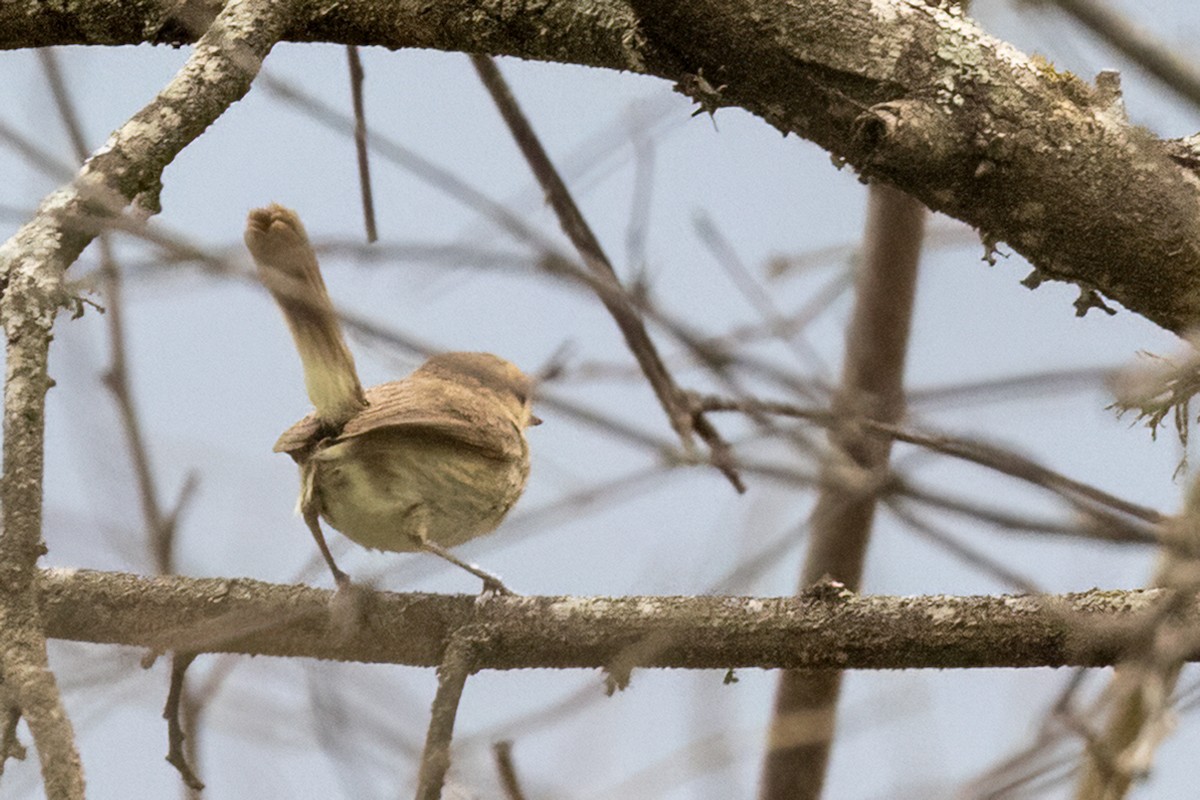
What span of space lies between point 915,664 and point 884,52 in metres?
0.91

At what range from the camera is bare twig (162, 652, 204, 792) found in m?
2.01

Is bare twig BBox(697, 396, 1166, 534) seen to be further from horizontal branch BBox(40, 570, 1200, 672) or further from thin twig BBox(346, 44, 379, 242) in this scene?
thin twig BBox(346, 44, 379, 242)

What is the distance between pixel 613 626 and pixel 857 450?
1196mm

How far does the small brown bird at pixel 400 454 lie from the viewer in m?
2.97

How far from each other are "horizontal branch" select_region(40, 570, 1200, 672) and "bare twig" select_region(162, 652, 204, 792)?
60 mm

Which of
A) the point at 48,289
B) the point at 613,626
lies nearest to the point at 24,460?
the point at 48,289

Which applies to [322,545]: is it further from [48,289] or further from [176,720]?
[48,289]

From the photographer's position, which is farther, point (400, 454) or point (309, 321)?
point (400, 454)

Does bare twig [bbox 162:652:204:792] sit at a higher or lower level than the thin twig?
lower

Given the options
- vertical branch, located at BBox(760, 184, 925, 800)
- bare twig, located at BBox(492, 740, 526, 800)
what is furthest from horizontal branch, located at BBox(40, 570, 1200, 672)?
vertical branch, located at BBox(760, 184, 925, 800)

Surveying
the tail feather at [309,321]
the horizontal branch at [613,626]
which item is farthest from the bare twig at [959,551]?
the tail feather at [309,321]

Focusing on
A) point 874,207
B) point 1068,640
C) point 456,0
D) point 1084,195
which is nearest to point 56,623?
point 456,0

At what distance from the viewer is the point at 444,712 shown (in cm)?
179

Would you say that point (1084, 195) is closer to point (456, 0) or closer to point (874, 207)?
point (456, 0)
